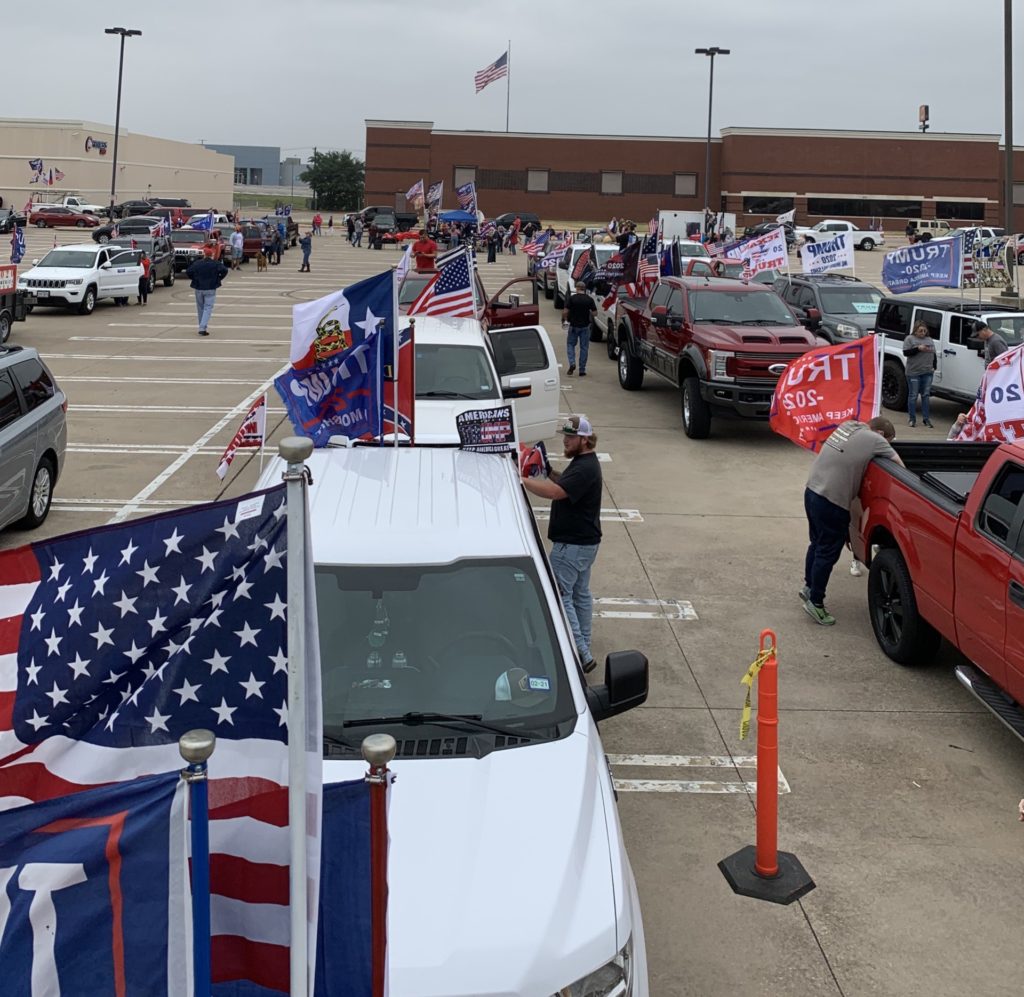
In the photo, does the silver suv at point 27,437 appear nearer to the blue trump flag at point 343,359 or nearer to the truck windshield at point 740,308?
the blue trump flag at point 343,359

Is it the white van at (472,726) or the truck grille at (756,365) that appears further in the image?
the truck grille at (756,365)

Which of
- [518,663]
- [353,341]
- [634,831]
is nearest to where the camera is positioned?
[518,663]

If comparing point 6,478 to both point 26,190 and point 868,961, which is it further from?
point 26,190

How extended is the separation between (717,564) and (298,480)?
25.7ft

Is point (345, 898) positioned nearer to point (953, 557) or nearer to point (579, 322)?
point (953, 557)

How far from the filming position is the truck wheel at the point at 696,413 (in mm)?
14984

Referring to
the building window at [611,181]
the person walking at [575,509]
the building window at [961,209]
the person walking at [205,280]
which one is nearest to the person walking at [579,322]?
the person walking at [205,280]

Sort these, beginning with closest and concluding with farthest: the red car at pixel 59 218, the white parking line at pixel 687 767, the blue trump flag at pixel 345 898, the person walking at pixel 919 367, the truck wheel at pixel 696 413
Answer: the blue trump flag at pixel 345 898, the white parking line at pixel 687 767, the truck wheel at pixel 696 413, the person walking at pixel 919 367, the red car at pixel 59 218

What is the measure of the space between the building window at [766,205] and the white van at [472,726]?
251 feet

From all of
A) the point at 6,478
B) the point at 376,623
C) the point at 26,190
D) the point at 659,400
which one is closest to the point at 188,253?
the point at 659,400

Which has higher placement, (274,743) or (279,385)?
(279,385)

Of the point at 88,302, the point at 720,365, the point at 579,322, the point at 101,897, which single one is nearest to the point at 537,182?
the point at 88,302

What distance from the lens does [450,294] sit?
13188 mm

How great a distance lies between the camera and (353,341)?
8.24 meters
